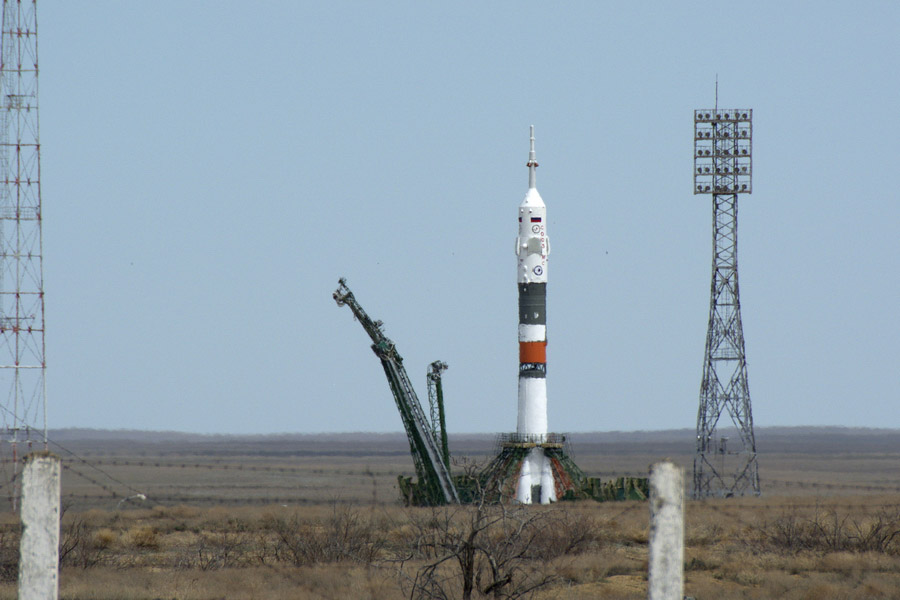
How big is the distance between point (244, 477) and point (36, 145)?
7434 cm

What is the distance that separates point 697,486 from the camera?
189 feet

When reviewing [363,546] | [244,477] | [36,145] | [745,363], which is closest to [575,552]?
[363,546]

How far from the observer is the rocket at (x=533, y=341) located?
56062 millimetres

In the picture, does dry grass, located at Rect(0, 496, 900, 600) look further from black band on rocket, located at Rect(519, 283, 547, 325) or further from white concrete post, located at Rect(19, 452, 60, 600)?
white concrete post, located at Rect(19, 452, 60, 600)

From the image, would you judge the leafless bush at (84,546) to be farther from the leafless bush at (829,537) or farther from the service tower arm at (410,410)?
the leafless bush at (829,537)

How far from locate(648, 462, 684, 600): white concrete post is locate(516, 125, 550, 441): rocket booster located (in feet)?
155

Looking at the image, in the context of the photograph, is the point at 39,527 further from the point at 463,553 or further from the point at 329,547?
the point at 329,547

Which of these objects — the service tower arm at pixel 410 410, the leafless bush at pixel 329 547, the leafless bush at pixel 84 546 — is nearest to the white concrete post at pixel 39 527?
the leafless bush at pixel 329 547

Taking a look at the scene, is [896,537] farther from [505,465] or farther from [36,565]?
[36,565]

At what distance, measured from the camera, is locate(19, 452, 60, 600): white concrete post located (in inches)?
341

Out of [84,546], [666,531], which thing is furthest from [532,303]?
[666,531]

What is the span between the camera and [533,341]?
5662 cm

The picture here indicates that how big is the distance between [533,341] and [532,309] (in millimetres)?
1702

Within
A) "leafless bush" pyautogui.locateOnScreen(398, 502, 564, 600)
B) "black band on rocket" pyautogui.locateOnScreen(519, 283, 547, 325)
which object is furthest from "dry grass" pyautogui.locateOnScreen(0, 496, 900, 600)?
"black band on rocket" pyautogui.locateOnScreen(519, 283, 547, 325)
